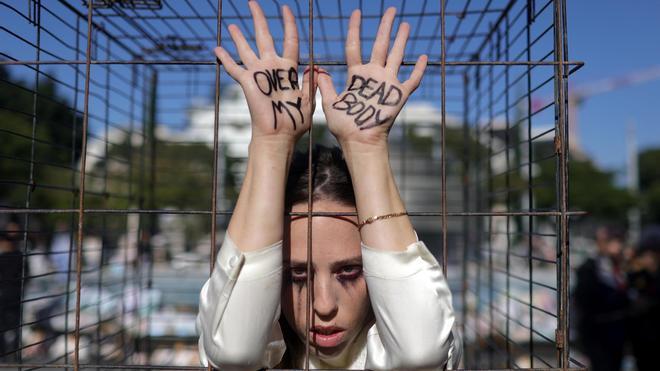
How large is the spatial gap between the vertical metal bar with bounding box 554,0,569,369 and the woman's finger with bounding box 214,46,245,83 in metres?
0.65

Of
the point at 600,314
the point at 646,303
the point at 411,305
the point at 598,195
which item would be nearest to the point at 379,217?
the point at 411,305

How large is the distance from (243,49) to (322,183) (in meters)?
0.37

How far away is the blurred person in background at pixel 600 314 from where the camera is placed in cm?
403

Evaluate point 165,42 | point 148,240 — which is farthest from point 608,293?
point 165,42

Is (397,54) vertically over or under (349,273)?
over

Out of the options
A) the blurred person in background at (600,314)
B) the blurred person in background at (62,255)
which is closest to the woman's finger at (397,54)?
the blurred person in background at (62,255)

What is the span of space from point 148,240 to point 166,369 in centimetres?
196

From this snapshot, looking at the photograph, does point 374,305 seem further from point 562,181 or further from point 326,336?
point 562,181

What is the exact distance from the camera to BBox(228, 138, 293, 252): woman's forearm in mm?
973

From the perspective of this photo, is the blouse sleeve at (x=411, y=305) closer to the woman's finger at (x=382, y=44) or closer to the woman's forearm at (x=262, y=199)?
the woman's forearm at (x=262, y=199)

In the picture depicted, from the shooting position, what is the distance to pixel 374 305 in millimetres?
1006

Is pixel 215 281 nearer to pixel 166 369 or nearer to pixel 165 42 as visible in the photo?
pixel 166 369

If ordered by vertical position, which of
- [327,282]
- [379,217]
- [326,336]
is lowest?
[326,336]

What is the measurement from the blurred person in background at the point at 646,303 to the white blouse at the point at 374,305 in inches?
148
